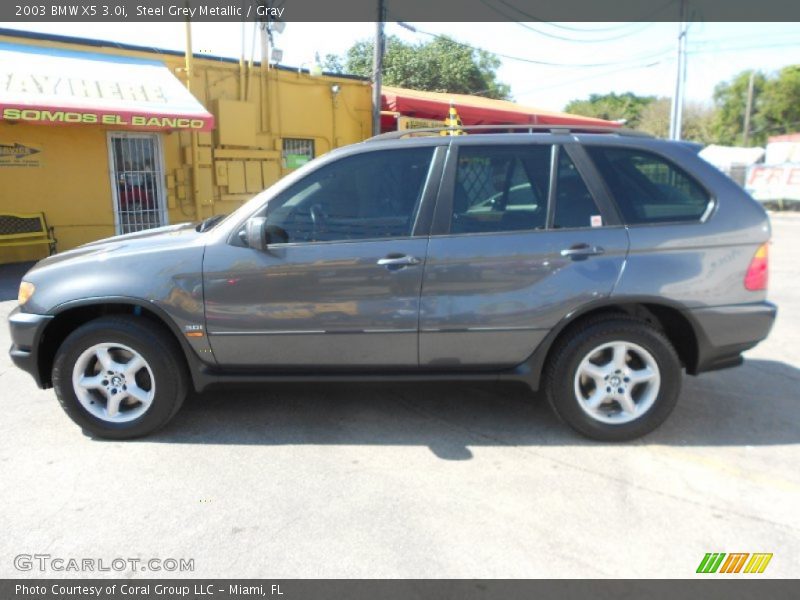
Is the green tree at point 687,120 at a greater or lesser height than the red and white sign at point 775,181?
greater

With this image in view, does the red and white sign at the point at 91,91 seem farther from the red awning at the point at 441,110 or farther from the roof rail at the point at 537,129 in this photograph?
the roof rail at the point at 537,129

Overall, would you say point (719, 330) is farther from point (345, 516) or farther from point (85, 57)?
point (85, 57)

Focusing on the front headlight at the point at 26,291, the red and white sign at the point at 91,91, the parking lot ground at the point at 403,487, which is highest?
the red and white sign at the point at 91,91

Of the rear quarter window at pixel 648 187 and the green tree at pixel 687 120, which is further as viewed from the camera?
the green tree at pixel 687 120

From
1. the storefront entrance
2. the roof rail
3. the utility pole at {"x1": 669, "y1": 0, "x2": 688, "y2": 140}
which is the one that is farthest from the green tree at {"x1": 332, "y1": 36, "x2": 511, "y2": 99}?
the roof rail

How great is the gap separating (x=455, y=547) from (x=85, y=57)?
37.0 feet

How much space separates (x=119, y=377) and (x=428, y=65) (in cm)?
3084

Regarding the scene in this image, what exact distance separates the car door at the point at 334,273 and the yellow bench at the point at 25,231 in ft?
27.2

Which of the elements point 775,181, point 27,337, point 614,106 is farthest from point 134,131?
point 614,106

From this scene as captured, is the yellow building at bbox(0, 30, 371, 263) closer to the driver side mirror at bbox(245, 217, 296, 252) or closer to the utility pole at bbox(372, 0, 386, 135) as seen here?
the utility pole at bbox(372, 0, 386, 135)

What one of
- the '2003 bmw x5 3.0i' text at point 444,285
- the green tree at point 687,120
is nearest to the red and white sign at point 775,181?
the '2003 bmw x5 3.0i' text at point 444,285

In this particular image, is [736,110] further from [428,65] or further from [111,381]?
[111,381]

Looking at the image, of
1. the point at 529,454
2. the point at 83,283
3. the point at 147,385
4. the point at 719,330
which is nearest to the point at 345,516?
the point at 529,454

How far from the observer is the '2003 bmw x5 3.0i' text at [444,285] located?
3.50 m
